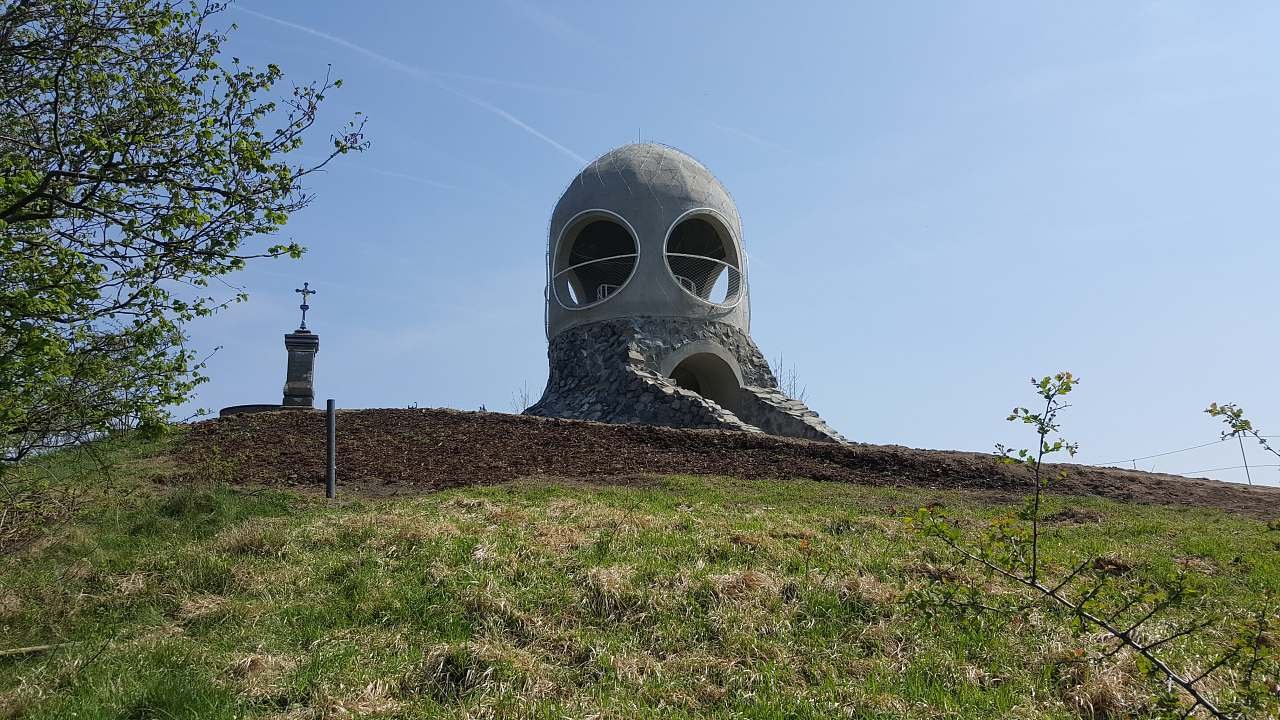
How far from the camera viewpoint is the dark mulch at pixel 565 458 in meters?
12.2

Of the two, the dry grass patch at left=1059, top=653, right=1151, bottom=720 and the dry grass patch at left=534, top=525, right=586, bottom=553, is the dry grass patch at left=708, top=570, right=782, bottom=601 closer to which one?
the dry grass patch at left=534, top=525, right=586, bottom=553

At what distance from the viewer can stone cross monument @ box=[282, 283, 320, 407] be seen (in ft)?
63.9

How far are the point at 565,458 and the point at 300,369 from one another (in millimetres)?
9216

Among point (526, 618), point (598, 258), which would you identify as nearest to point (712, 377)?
point (598, 258)

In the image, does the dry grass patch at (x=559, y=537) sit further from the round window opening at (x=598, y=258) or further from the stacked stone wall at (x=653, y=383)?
the round window opening at (x=598, y=258)

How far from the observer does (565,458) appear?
13258 mm

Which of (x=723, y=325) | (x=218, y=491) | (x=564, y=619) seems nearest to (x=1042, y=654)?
(x=564, y=619)

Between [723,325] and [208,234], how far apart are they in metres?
16.5

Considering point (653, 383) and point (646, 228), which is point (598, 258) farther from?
point (653, 383)

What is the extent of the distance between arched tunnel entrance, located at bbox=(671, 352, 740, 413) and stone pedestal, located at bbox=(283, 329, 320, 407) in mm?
8310

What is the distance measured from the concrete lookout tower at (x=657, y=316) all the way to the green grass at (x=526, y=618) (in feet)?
33.4

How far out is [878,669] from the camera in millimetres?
5234

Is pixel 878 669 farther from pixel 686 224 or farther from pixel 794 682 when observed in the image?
pixel 686 224

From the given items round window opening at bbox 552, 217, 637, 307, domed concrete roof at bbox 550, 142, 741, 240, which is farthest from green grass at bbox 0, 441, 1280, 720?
round window opening at bbox 552, 217, 637, 307
